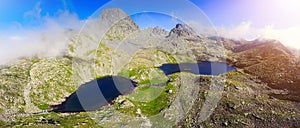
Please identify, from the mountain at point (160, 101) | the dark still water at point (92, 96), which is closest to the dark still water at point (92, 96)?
the dark still water at point (92, 96)

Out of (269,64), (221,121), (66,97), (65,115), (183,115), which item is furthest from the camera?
(269,64)

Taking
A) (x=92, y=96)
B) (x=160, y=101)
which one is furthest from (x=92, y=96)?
(x=160, y=101)

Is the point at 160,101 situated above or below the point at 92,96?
below

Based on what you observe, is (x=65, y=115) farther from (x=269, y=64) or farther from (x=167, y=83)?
(x=269, y=64)

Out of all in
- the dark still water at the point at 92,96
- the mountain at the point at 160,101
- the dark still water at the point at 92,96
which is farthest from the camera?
the dark still water at the point at 92,96

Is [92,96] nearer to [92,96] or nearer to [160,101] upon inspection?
[92,96]

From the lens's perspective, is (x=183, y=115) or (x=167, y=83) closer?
(x=183, y=115)

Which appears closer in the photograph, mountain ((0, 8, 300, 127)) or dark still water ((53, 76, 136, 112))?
mountain ((0, 8, 300, 127))

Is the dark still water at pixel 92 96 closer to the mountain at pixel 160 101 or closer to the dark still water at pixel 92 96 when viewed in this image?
the dark still water at pixel 92 96

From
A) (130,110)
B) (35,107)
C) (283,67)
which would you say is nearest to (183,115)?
(130,110)

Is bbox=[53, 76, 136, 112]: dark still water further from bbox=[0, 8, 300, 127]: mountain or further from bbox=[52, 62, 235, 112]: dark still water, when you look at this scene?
bbox=[0, 8, 300, 127]: mountain

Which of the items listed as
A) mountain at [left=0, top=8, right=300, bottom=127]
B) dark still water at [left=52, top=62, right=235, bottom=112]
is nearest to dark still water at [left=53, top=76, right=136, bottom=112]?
dark still water at [left=52, top=62, right=235, bottom=112]
